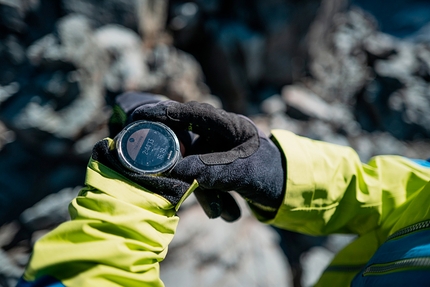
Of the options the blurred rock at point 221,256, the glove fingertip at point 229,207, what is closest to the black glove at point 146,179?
the glove fingertip at point 229,207

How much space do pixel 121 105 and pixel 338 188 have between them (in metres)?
0.76

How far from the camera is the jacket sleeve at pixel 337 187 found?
910 mm

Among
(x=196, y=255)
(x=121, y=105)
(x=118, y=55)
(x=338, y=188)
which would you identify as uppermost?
(x=121, y=105)

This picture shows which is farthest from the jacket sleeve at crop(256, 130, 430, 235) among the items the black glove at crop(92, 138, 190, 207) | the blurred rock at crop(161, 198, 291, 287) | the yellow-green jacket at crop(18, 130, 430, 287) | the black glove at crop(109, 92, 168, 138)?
the blurred rock at crop(161, 198, 291, 287)

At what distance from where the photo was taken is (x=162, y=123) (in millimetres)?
803

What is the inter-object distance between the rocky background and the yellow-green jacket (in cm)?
168

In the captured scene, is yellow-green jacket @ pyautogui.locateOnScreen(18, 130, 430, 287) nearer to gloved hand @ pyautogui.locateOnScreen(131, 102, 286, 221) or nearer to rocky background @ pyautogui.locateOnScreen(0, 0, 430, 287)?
gloved hand @ pyautogui.locateOnScreen(131, 102, 286, 221)

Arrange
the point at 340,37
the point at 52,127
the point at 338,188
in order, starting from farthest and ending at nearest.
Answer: the point at 340,37 → the point at 52,127 → the point at 338,188

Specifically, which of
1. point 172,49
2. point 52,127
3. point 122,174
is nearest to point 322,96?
point 172,49

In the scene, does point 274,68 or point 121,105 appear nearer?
point 121,105

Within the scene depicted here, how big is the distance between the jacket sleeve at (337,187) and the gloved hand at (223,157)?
0.14 ft

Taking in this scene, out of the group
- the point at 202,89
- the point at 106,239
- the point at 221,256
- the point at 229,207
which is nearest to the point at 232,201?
the point at 229,207

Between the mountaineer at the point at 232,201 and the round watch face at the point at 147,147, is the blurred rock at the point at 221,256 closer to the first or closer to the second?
the mountaineer at the point at 232,201

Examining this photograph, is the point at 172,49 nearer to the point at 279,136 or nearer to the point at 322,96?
the point at 322,96
